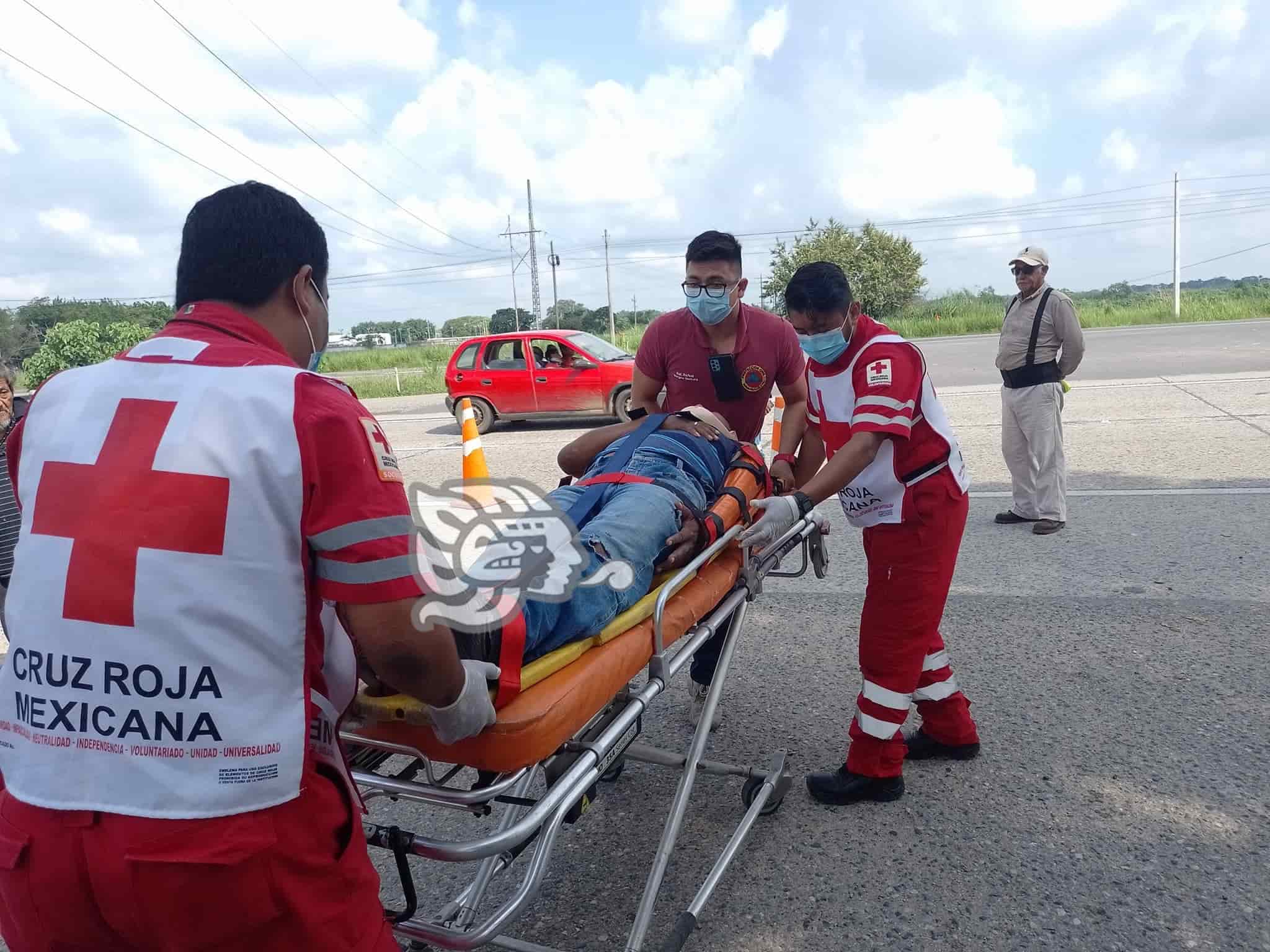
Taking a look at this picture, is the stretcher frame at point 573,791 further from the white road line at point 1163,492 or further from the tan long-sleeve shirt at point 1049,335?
the white road line at point 1163,492

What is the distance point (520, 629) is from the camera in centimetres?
188

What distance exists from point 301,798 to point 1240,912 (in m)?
2.50

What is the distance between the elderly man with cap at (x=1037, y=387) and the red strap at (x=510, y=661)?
17.1 feet

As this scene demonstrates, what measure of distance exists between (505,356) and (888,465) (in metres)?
11.7

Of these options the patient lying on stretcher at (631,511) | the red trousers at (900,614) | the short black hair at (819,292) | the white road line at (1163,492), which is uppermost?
the short black hair at (819,292)

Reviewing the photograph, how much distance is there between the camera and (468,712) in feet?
5.29

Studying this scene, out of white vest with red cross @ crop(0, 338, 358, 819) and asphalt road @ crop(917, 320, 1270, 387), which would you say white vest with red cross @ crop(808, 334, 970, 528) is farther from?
asphalt road @ crop(917, 320, 1270, 387)

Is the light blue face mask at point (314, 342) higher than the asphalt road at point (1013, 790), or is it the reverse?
the light blue face mask at point (314, 342)

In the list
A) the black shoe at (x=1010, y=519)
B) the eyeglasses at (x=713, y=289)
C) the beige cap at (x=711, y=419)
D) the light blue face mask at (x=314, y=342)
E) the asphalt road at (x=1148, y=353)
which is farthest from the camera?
the asphalt road at (x=1148, y=353)

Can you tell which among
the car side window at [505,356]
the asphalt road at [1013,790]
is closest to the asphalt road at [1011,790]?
the asphalt road at [1013,790]

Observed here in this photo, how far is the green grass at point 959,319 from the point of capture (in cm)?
2602

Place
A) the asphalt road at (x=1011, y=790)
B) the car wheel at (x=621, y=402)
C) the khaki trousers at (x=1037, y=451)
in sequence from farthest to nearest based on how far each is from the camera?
the car wheel at (x=621, y=402) < the khaki trousers at (x=1037, y=451) < the asphalt road at (x=1011, y=790)

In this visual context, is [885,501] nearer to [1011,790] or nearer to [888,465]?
[888,465]

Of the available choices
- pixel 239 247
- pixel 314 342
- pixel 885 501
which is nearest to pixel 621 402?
pixel 885 501
